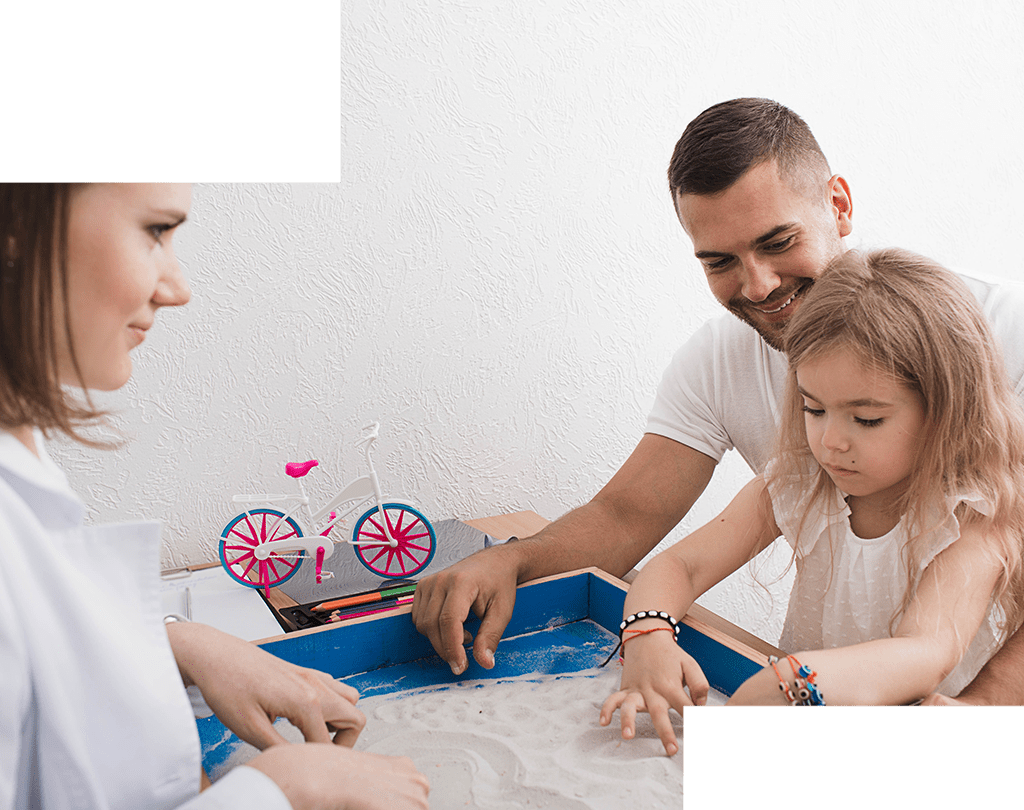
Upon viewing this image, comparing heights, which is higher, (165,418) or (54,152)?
(54,152)

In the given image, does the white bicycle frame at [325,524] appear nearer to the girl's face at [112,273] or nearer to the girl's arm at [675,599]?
the girl's arm at [675,599]

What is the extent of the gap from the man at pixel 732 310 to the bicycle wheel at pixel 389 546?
0.66ft

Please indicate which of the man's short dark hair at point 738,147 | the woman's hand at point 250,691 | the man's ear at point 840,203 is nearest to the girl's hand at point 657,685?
the woman's hand at point 250,691

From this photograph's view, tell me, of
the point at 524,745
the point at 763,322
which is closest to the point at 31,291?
the point at 524,745

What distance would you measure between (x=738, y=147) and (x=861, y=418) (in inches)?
17.8

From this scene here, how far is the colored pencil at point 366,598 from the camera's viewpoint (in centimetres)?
101

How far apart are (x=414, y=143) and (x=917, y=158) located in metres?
1.24

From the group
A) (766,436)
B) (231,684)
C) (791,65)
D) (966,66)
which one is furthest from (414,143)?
(966,66)

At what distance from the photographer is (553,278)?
1.49 metres

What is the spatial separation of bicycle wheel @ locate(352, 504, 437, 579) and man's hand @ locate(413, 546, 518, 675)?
0.26 m

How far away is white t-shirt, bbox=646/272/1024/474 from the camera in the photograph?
1229mm

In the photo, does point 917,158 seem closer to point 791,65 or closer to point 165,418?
point 791,65

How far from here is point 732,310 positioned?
3.90ft

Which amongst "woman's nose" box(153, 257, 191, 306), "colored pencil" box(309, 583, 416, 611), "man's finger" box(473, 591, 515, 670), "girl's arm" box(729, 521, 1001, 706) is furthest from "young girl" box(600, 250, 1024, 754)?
"woman's nose" box(153, 257, 191, 306)
